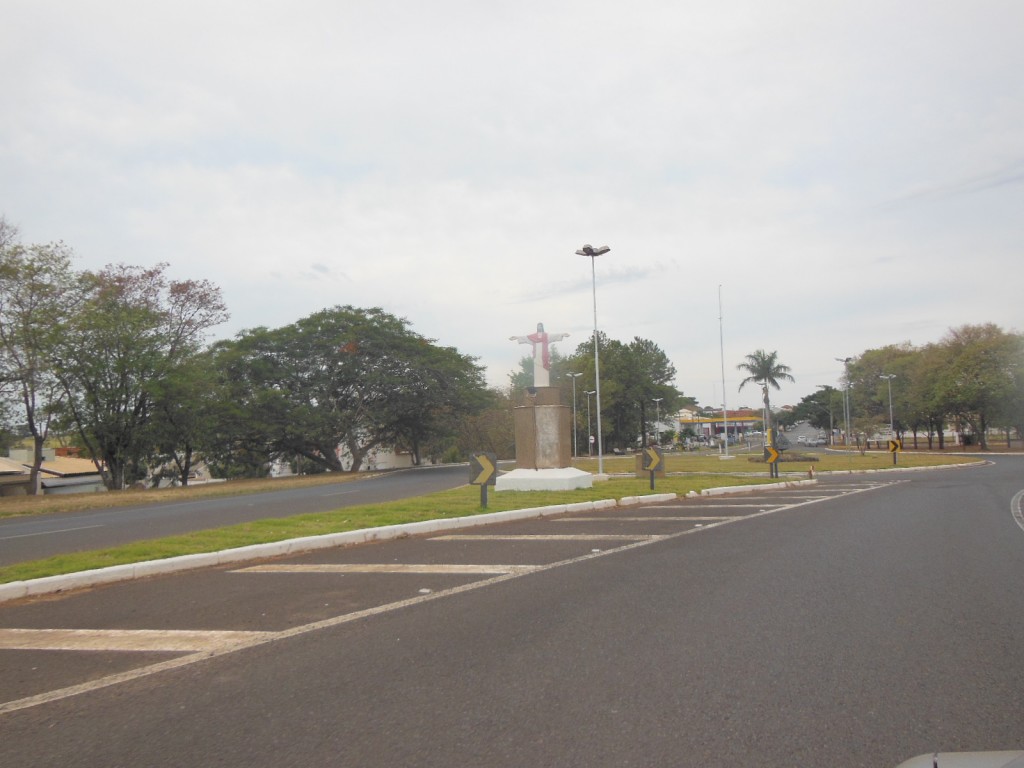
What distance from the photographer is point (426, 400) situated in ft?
162

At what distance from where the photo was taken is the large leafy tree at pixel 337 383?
147 ft

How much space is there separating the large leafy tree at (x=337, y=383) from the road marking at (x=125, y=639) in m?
38.5

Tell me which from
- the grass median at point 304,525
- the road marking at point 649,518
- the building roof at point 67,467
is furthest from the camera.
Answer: the building roof at point 67,467

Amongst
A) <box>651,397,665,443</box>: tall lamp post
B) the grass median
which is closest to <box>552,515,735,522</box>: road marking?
the grass median

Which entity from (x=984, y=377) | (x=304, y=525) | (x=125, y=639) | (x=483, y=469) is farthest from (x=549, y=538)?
(x=984, y=377)

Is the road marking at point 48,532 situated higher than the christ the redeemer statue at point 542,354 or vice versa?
the christ the redeemer statue at point 542,354

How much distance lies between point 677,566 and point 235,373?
136 feet

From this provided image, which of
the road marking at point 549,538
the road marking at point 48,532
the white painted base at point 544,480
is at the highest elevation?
the white painted base at point 544,480

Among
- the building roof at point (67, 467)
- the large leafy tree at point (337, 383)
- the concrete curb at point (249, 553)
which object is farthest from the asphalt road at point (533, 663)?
the building roof at point (67, 467)

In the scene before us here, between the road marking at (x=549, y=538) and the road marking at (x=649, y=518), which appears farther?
the road marking at (x=649, y=518)

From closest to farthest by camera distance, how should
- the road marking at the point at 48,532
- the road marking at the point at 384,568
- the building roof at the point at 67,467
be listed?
1. the road marking at the point at 384,568
2. the road marking at the point at 48,532
3. the building roof at the point at 67,467

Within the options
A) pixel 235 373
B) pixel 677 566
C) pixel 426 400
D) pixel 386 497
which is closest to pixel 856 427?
pixel 426 400

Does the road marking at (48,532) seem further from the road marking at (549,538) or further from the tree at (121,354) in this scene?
→ the tree at (121,354)

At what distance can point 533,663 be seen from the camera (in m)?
5.05
